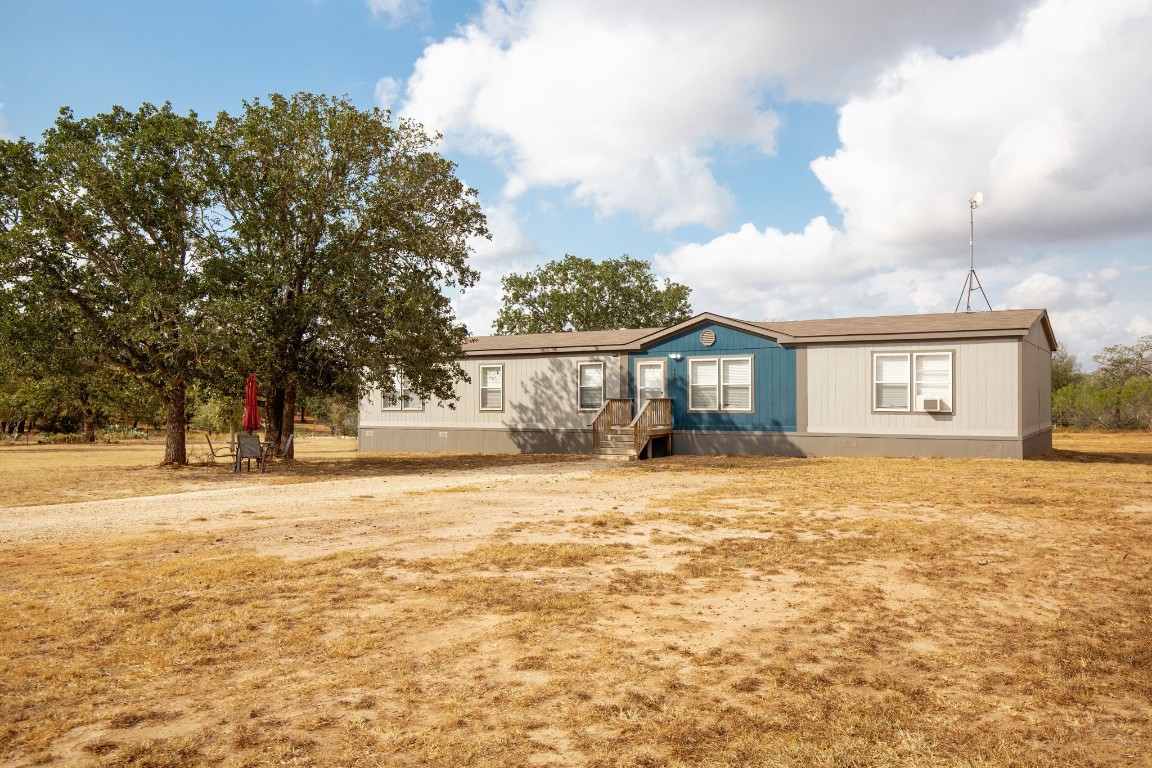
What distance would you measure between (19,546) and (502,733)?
6761 mm

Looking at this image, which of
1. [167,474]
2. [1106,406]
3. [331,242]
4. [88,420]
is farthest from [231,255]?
[1106,406]

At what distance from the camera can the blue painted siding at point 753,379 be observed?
67.1 ft

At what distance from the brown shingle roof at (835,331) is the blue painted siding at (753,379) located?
0.32 m

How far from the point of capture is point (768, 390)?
20.6 meters

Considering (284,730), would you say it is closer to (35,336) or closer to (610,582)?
(610,582)

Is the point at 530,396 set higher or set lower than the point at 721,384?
lower

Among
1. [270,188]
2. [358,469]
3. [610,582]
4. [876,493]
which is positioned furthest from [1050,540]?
[270,188]

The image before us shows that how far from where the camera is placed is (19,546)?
7828mm

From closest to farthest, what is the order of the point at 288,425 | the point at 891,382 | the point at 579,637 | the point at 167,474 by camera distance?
the point at 579,637
the point at 167,474
the point at 891,382
the point at 288,425

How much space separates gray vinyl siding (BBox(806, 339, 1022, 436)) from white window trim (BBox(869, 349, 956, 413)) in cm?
6

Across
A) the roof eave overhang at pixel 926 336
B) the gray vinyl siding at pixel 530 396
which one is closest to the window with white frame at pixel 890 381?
the roof eave overhang at pixel 926 336

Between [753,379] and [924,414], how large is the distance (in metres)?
4.21

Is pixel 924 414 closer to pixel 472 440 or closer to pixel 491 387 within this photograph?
pixel 491 387

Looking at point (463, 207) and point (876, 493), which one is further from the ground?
point (463, 207)
